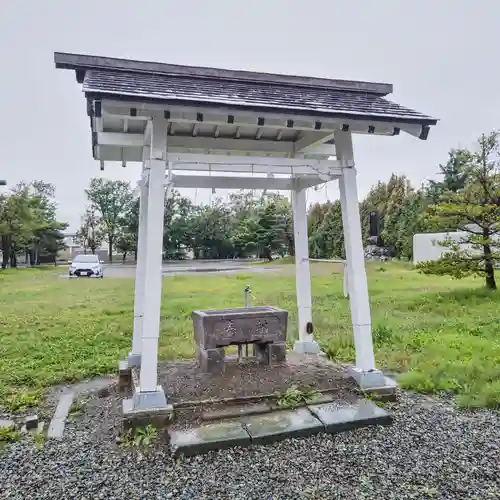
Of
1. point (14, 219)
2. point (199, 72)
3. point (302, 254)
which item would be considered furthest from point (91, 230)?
point (199, 72)

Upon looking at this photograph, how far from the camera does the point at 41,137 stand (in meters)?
14.2

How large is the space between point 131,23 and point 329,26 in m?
3.38

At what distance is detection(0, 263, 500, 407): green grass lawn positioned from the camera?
15.3ft

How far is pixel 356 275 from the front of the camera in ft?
12.5

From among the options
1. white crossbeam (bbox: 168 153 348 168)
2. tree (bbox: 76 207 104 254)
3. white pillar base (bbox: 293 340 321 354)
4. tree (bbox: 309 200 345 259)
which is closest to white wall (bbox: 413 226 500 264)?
tree (bbox: 309 200 345 259)

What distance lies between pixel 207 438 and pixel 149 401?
0.59m

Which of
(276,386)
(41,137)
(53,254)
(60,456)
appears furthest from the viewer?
(53,254)

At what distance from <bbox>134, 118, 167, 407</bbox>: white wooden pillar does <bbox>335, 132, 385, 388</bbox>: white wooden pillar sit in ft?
5.54

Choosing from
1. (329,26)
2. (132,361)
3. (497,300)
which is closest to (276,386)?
(132,361)

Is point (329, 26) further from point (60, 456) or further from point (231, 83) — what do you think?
point (60, 456)

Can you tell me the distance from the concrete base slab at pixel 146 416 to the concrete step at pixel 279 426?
0.16 m

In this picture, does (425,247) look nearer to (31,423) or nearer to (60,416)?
(60,416)

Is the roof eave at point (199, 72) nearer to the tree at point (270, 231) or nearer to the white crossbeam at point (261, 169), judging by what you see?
the white crossbeam at point (261, 169)

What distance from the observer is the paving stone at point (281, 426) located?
303 centimetres
